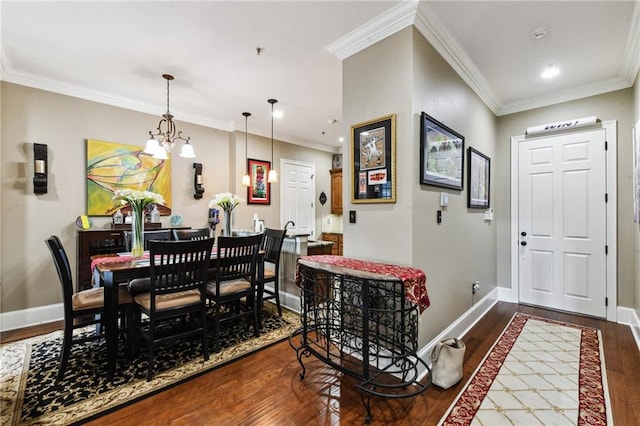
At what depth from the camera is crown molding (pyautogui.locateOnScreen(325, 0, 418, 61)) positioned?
2.07m

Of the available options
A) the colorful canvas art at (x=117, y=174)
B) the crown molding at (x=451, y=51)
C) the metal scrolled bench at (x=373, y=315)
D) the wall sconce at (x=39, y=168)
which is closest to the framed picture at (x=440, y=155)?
the crown molding at (x=451, y=51)

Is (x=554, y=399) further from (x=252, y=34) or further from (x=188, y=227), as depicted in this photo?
(x=188, y=227)

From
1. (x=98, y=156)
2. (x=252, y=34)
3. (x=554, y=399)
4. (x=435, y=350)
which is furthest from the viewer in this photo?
(x=98, y=156)

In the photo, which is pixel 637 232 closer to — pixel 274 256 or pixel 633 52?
pixel 633 52

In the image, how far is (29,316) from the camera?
317cm

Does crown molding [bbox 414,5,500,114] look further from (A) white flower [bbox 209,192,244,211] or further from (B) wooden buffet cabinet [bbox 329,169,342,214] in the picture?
(B) wooden buffet cabinet [bbox 329,169,342,214]

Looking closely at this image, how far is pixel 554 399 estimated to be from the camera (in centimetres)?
194

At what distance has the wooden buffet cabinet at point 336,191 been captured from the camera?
6465 mm

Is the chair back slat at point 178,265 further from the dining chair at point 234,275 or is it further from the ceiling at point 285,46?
the ceiling at point 285,46

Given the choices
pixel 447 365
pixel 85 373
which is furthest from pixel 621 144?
pixel 85 373

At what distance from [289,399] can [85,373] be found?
1645 mm

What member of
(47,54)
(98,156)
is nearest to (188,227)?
(98,156)

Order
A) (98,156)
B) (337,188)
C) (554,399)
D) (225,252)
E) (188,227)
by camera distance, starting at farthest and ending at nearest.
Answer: (337,188)
(188,227)
(98,156)
(225,252)
(554,399)

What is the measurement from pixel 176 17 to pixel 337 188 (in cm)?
471
